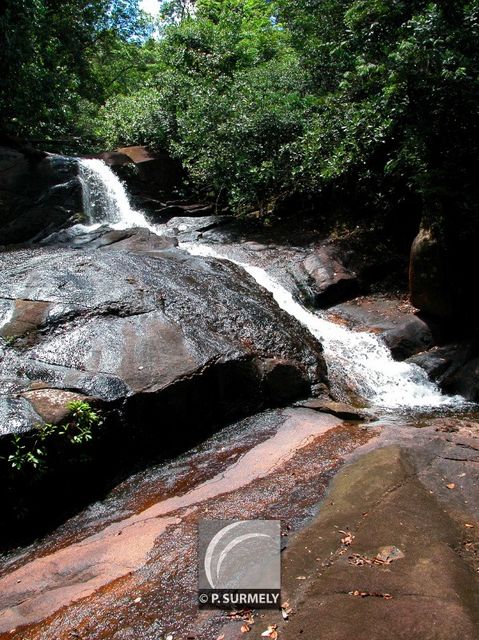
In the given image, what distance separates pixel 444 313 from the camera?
8.95m

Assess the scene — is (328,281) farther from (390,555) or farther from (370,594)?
(370,594)

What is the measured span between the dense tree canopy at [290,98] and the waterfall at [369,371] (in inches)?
112

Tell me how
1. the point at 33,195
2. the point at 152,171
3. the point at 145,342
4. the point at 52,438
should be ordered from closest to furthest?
the point at 52,438
the point at 145,342
the point at 33,195
the point at 152,171

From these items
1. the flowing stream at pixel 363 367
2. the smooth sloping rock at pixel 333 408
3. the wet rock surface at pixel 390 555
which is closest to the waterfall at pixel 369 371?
the flowing stream at pixel 363 367

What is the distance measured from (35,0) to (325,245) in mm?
10985

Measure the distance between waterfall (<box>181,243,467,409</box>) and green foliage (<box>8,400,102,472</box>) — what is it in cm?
373

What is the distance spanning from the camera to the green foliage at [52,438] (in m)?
4.48

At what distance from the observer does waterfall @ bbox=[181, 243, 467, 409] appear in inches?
290

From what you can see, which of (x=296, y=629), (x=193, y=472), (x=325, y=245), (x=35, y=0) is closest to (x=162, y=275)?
(x=193, y=472)

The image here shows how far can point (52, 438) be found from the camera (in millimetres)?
4688

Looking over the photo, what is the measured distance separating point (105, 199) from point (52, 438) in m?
10.4

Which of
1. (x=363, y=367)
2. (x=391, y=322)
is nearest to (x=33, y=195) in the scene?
(x=391, y=322)

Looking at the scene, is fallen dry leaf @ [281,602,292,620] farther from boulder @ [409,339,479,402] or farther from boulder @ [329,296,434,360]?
boulder @ [329,296,434,360]

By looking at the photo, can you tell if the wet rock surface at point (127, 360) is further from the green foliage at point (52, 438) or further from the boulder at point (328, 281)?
the boulder at point (328, 281)
